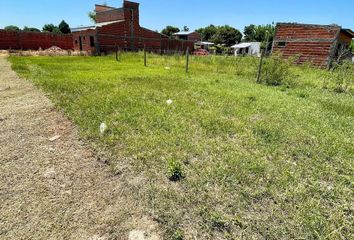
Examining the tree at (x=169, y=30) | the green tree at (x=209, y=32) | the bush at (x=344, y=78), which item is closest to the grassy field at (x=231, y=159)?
the bush at (x=344, y=78)

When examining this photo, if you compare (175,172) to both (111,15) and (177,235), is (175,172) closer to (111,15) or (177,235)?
(177,235)

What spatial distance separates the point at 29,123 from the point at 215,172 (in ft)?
11.1

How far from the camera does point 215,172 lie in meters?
2.66

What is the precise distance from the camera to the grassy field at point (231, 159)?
1989mm

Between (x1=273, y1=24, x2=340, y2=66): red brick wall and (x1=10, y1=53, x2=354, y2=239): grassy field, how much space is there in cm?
1273

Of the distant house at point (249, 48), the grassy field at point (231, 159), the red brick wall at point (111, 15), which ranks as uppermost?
the red brick wall at point (111, 15)

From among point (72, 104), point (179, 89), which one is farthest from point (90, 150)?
point (179, 89)

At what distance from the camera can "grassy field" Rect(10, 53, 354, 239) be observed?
1989mm

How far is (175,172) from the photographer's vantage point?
259 centimetres

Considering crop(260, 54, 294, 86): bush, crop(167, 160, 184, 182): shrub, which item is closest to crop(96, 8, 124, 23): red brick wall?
crop(260, 54, 294, 86): bush

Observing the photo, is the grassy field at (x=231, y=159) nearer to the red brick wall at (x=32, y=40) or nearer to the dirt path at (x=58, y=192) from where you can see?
the dirt path at (x=58, y=192)

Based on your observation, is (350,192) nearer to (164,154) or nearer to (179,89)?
(164,154)

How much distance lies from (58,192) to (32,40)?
30.5 metres

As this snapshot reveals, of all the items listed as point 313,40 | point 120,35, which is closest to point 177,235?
point 313,40
